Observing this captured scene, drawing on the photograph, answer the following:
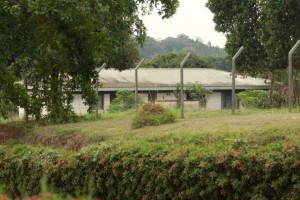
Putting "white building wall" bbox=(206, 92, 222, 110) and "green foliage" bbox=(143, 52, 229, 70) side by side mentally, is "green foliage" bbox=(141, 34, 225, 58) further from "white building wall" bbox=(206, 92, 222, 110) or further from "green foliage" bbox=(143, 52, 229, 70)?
"white building wall" bbox=(206, 92, 222, 110)

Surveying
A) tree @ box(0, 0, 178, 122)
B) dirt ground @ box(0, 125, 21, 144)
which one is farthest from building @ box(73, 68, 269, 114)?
dirt ground @ box(0, 125, 21, 144)

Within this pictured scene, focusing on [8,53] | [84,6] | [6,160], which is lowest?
[6,160]

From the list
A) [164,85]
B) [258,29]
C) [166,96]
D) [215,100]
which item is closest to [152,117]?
[258,29]

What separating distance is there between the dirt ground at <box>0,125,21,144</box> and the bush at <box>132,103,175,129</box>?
3.32 m

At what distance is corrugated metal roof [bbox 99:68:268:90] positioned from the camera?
105 ft

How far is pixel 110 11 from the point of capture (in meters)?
16.0

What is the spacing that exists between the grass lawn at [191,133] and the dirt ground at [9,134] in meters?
0.43

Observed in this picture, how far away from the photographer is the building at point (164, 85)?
3153 cm

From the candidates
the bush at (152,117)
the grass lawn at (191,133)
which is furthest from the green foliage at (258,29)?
the bush at (152,117)

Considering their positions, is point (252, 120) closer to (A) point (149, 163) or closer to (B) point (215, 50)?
(A) point (149, 163)

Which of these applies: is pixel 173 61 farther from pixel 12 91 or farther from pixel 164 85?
pixel 12 91

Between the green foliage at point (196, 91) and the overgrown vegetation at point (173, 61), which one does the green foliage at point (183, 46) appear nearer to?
the overgrown vegetation at point (173, 61)

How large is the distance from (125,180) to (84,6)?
6015mm

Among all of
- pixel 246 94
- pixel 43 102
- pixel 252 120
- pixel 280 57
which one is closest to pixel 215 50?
pixel 246 94
